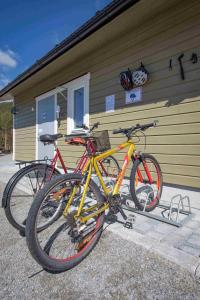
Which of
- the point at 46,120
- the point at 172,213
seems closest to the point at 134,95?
the point at 172,213

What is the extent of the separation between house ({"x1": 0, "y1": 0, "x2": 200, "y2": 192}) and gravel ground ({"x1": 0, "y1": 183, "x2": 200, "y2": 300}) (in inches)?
66.0

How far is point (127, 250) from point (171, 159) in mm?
1791

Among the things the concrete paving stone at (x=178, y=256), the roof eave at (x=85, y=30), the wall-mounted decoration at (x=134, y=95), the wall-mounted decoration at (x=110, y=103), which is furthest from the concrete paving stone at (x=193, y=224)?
the roof eave at (x=85, y=30)

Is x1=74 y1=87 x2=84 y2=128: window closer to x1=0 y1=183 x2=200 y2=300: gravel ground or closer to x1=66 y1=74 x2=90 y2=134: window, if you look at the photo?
x1=66 y1=74 x2=90 y2=134: window

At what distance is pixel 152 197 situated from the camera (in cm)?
242

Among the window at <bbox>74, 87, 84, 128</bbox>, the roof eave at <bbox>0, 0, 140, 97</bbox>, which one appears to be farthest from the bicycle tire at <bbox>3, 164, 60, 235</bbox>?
the window at <bbox>74, 87, 84, 128</bbox>

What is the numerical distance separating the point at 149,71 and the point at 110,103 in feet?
3.18

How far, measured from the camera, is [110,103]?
12.9ft

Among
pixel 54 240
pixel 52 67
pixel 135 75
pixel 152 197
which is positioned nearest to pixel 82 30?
pixel 135 75

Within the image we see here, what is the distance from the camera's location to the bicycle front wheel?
125 cm

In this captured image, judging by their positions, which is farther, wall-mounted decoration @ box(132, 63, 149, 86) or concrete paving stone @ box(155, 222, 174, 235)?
wall-mounted decoration @ box(132, 63, 149, 86)

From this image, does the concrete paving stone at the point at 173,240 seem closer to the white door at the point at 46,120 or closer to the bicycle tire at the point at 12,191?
the bicycle tire at the point at 12,191

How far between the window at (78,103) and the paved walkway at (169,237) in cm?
293

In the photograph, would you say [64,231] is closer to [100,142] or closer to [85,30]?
[100,142]
